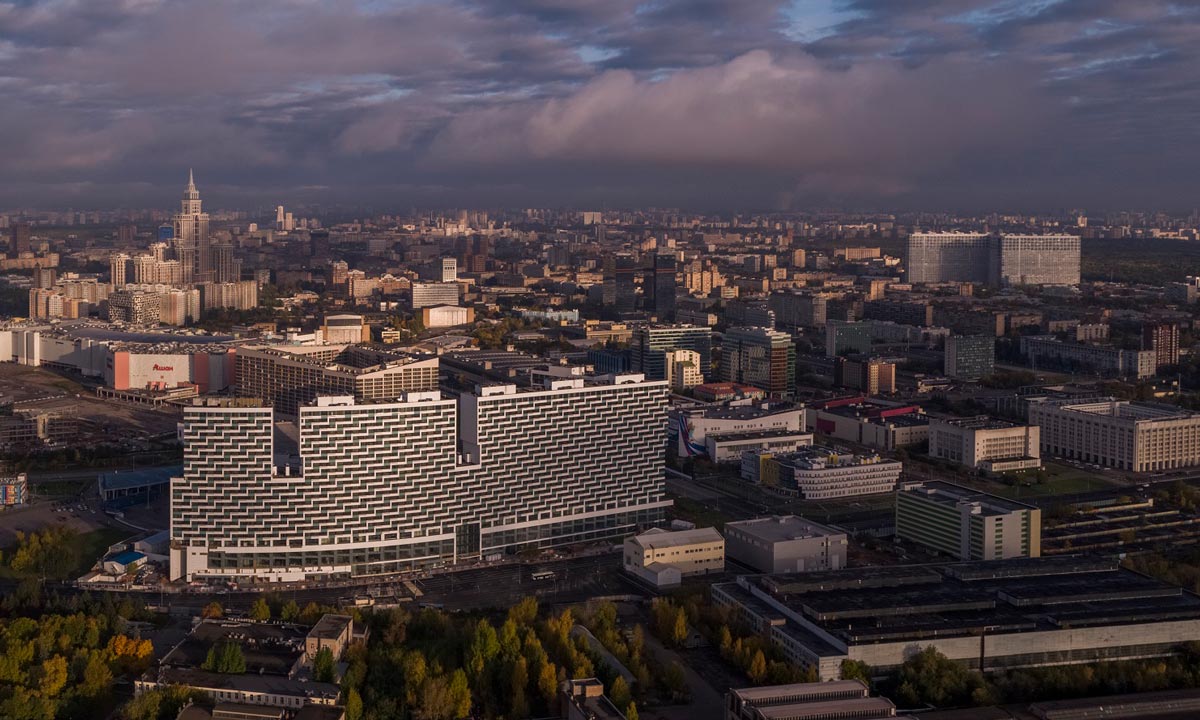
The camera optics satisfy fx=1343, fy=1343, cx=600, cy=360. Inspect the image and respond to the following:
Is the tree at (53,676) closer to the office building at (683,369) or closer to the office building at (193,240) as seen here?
the office building at (683,369)

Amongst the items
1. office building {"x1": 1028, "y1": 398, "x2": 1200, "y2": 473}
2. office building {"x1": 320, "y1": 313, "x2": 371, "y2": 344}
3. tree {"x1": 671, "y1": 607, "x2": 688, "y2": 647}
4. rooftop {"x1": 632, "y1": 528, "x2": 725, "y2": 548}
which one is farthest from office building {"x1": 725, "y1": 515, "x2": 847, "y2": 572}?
office building {"x1": 320, "y1": 313, "x2": 371, "y2": 344}

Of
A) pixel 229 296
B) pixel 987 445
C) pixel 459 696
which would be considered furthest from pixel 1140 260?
pixel 459 696

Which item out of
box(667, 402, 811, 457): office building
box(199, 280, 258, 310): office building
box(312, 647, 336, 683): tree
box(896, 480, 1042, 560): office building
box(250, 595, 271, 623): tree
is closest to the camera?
box(312, 647, 336, 683): tree

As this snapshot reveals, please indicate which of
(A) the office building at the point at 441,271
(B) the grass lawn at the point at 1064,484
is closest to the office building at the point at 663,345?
(B) the grass lawn at the point at 1064,484

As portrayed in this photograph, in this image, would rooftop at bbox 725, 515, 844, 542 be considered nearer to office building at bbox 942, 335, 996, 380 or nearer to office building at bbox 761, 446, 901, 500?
office building at bbox 761, 446, 901, 500

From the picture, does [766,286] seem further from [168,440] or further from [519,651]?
[519,651]

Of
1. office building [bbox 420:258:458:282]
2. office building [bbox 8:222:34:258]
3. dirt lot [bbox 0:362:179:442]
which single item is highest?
office building [bbox 8:222:34:258]
